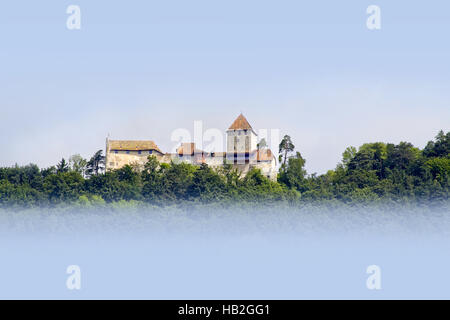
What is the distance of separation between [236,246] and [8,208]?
21.7 meters

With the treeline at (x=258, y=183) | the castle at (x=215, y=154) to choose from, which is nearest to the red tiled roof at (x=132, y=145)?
the castle at (x=215, y=154)

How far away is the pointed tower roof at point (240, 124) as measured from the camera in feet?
218

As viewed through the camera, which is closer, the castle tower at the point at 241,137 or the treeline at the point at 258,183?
the treeline at the point at 258,183

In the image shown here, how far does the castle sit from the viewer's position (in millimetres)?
64125

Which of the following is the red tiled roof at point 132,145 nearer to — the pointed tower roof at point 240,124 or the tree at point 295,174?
the pointed tower roof at point 240,124

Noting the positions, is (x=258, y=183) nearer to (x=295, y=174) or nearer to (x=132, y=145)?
(x=295, y=174)

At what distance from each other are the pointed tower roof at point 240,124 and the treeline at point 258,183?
422 cm

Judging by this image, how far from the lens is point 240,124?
66.7 metres

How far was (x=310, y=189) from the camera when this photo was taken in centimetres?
5756

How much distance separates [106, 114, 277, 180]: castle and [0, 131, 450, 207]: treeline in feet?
5.03

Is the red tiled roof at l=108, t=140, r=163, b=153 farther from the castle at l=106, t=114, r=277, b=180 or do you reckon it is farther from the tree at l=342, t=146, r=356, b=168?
the tree at l=342, t=146, r=356, b=168

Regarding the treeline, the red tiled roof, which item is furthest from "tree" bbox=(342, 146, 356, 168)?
the red tiled roof

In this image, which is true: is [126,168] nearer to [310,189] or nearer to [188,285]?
[310,189]

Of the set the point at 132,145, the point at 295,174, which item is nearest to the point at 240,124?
the point at 295,174
